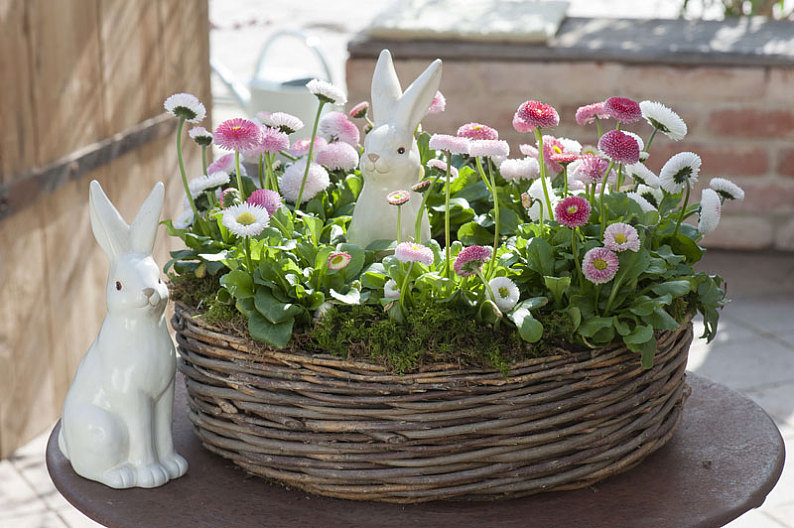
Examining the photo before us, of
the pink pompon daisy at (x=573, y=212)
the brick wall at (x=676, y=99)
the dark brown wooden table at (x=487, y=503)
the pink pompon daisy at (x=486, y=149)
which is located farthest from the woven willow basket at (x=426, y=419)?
the brick wall at (x=676, y=99)

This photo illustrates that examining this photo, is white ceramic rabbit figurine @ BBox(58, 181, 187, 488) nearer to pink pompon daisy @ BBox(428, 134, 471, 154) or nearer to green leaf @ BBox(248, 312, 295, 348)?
green leaf @ BBox(248, 312, 295, 348)

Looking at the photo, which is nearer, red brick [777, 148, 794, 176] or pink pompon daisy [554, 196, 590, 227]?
pink pompon daisy [554, 196, 590, 227]

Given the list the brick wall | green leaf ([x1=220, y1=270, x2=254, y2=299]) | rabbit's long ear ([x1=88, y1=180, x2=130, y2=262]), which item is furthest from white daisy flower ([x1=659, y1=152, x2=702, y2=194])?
the brick wall

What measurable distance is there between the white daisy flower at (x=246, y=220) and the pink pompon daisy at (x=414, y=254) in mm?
137

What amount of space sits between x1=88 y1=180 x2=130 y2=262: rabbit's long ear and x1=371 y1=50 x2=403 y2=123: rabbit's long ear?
302 millimetres

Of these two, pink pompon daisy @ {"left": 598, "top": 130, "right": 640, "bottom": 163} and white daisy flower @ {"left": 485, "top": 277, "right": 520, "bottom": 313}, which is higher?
pink pompon daisy @ {"left": 598, "top": 130, "right": 640, "bottom": 163}

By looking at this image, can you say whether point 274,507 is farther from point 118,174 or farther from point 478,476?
point 118,174

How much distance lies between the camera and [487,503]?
104 cm

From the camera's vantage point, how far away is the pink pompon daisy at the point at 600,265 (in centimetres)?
100

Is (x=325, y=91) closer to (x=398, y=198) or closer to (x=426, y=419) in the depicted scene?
(x=398, y=198)

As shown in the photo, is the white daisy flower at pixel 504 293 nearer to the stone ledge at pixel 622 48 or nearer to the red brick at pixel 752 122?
the stone ledge at pixel 622 48

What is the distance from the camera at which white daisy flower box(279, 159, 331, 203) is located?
4.02ft

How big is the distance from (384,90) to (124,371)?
413mm

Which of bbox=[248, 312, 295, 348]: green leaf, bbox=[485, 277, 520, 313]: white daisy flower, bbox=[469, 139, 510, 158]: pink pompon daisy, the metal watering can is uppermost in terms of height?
bbox=[469, 139, 510, 158]: pink pompon daisy
